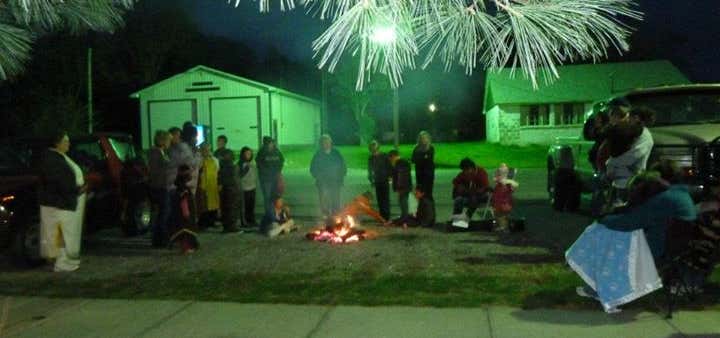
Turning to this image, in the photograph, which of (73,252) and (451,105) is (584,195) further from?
(451,105)

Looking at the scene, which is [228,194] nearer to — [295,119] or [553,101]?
[295,119]

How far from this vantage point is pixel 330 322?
755cm

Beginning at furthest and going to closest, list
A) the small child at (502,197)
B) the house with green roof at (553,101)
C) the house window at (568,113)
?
the house window at (568,113) → the house with green roof at (553,101) → the small child at (502,197)

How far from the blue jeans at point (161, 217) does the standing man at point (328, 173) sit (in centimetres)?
340

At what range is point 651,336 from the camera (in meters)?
6.87

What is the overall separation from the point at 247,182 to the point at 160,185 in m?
2.34

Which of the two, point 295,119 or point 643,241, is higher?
point 295,119

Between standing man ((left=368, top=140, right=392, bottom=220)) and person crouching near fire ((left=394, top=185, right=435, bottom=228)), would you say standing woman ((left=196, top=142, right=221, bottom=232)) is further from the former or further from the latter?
person crouching near fire ((left=394, top=185, right=435, bottom=228))

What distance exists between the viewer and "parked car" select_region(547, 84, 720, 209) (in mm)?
9797

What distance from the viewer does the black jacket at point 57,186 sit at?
994 centimetres

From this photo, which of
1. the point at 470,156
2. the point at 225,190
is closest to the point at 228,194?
the point at 225,190

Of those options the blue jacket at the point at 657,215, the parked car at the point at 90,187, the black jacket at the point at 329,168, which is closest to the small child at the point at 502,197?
the black jacket at the point at 329,168

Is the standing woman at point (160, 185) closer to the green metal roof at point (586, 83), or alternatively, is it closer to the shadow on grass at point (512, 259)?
the shadow on grass at point (512, 259)

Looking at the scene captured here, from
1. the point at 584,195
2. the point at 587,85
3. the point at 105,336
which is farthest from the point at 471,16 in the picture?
the point at 587,85
